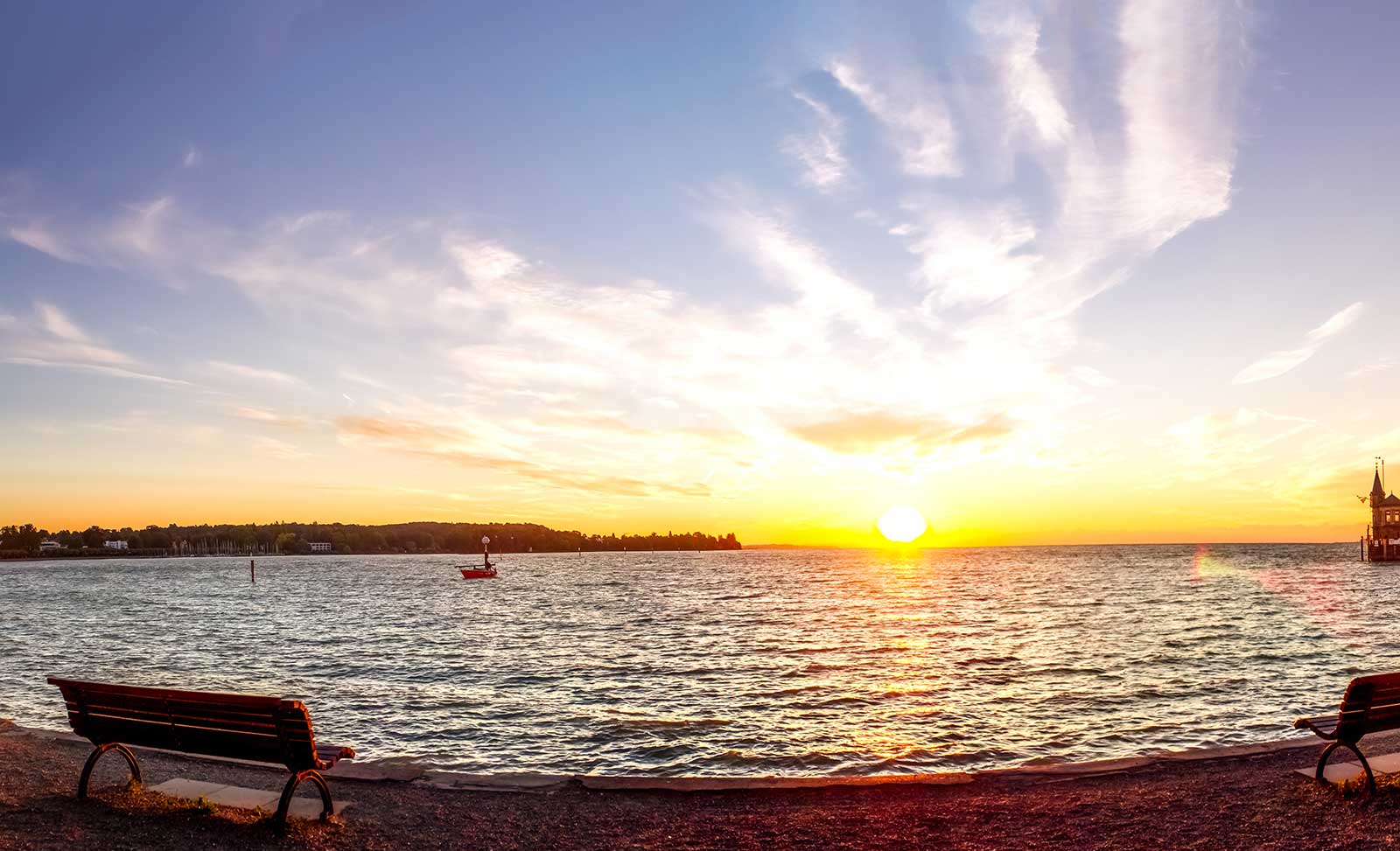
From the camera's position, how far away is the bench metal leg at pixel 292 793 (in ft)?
32.8

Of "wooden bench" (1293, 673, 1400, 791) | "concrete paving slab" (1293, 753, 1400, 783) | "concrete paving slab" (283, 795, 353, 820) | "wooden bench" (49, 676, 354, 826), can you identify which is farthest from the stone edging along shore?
"wooden bench" (1293, 673, 1400, 791)

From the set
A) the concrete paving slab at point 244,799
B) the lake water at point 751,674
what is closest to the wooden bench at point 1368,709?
the lake water at point 751,674

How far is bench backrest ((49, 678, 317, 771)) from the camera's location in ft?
33.3

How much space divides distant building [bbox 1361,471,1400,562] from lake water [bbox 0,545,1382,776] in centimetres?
10616

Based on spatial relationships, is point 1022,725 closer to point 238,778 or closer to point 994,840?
point 994,840

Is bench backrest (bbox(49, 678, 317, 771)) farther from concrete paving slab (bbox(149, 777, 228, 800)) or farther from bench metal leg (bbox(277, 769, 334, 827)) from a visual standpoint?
concrete paving slab (bbox(149, 777, 228, 800))

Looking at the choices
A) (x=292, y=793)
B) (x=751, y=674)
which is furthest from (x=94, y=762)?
(x=751, y=674)

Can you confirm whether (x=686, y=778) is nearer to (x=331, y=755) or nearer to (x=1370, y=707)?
(x=331, y=755)

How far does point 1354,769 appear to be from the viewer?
462 inches

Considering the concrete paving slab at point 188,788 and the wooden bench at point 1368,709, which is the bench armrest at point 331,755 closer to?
the concrete paving slab at point 188,788

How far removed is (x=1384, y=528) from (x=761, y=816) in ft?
592

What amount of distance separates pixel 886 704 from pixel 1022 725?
150 inches

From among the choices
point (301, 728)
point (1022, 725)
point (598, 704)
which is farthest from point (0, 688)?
point (1022, 725)

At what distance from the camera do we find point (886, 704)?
22.8 meters
